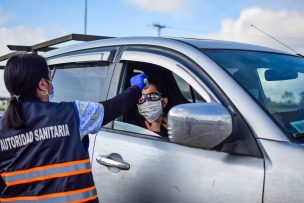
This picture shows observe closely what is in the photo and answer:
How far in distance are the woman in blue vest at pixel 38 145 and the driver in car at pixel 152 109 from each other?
0.94m

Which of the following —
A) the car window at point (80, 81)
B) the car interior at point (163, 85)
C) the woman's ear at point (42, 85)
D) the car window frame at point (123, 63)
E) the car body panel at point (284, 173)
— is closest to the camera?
the car body panel at point (284, 173)

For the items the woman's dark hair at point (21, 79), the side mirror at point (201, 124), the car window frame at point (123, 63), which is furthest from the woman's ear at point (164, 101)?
the woman's dark hair at point (21, 79)

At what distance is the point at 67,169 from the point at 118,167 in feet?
1.91

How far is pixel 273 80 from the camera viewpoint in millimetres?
2658

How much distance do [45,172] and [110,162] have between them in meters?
0.64

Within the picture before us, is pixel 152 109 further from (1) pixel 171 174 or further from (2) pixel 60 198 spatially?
(2) pixel 60 198

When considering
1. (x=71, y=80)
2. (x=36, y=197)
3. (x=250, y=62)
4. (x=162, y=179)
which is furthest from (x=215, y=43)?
(x=36, y=197)

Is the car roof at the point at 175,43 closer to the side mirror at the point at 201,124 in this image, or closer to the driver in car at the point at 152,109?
the driver in car at the point at 152,109

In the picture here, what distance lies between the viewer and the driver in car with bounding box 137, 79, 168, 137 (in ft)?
9.89

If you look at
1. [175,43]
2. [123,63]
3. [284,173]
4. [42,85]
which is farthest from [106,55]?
[284,173]

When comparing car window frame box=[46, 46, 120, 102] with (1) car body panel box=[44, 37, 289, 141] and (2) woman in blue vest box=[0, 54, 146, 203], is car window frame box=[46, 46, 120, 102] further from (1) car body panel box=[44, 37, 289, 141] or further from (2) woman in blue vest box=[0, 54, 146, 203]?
(2) woman in blue vest box=[0, 54, 146, 203]

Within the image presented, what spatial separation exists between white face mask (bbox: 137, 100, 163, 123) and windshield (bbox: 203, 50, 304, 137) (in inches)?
27.7

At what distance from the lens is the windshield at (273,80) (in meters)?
2.25

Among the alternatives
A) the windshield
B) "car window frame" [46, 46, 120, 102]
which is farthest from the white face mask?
the windshield
